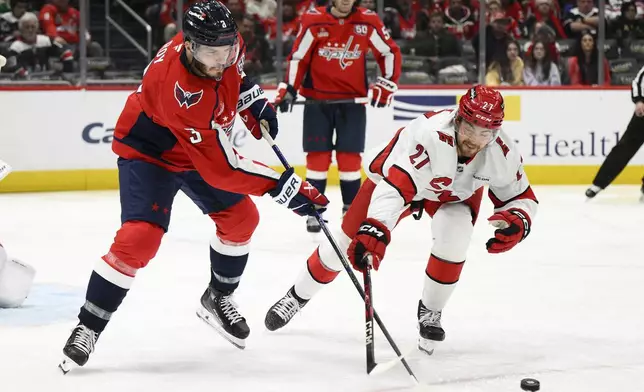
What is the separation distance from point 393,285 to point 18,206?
315 cm

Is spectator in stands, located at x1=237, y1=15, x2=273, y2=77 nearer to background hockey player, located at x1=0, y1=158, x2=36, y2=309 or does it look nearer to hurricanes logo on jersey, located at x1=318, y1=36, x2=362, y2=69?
hurricanes logo on jersey, located at x1=318, y1=36, x2=362, y2=69

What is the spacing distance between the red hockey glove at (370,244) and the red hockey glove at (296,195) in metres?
0.22

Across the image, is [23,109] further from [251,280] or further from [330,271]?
[330,271]

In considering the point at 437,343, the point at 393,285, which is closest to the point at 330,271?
the point at 437,343

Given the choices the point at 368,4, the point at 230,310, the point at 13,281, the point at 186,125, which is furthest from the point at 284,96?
the point at 186,125

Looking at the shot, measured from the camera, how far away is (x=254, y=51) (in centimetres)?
755

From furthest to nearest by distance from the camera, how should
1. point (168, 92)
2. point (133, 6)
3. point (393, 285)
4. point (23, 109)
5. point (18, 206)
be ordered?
point (133, 6) < point (23, 109) < point (18, 206) < point (393, 285) < point (168, 92)

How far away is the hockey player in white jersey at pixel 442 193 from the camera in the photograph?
291cm

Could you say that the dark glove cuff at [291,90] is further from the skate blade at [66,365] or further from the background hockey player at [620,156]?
the skate blade at [66,365]

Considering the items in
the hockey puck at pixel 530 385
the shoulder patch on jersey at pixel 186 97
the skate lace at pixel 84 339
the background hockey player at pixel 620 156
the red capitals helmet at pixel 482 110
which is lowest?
the background hockey player at pixel 620 156

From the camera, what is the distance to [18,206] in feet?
21.6

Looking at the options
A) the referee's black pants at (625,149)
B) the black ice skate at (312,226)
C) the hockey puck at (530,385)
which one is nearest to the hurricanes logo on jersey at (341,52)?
the black ice skate at (312,226)

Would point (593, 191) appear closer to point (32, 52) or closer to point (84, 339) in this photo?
point (32, 52)

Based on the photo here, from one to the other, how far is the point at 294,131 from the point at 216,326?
420cm
